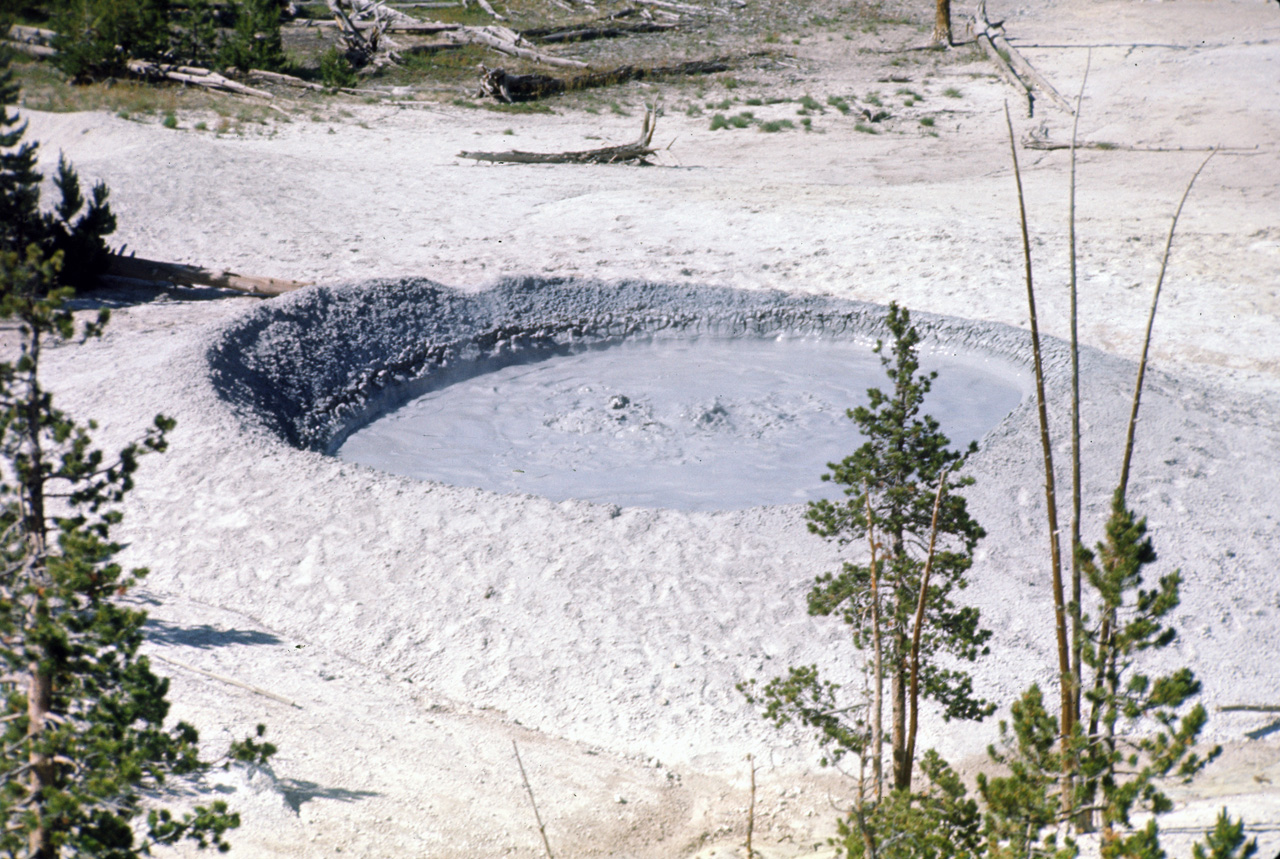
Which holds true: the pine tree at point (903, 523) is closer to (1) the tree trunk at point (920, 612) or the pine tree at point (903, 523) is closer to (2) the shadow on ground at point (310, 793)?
(1) the tree trunk at point (920, 612)

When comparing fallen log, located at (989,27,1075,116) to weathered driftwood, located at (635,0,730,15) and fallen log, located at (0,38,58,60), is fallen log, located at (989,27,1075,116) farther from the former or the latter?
fallen log, located at (0,38,58,60)

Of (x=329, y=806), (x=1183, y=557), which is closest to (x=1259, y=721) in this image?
(x=1183, y=557)

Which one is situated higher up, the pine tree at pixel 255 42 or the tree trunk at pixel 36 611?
the pine tree at pixel 255 42

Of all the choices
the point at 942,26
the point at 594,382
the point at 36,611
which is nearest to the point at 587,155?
the point at 594,382

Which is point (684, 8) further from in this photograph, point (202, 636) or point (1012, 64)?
point (202, 636)

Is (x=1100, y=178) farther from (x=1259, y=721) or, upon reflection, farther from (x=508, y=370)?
(x=1259, y=721)

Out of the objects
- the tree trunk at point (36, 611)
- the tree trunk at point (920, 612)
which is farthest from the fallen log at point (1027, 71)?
the tree trunk at point (36, 611)
